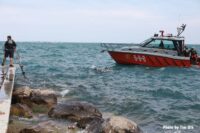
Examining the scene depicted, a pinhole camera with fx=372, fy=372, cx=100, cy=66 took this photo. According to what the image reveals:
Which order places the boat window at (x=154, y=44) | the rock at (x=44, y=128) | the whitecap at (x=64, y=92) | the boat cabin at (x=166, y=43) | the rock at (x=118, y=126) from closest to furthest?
the rock at (x=44, y=128) < the rock at (x=118, y=126) < the whitecap at (x=64, y=92) < the boat cabin at (x=166, y=43) < the boat window at (x=154, y=44)

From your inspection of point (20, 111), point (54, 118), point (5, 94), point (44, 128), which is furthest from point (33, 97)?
point (44, 128)

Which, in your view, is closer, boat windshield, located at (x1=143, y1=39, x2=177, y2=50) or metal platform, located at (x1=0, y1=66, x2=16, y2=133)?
metal platform, located at (x1=0, y1=66, x2=16, y2=133)

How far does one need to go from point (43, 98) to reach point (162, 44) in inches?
570

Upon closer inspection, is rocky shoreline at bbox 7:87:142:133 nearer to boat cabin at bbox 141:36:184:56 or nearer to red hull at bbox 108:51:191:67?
red hull at bbox 108:51:191:67

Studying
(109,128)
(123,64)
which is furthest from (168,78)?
(109,128)

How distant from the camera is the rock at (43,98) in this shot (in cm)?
1309

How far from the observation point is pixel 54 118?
1154 cm

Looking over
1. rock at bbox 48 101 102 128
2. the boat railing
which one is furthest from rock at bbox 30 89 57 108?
the boat railing

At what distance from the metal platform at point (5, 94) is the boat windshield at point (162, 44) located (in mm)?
11436

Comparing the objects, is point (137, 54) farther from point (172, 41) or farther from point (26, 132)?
point (26, 132)

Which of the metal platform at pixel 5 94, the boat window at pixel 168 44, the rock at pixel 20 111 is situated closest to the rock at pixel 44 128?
the metal platform at pixel 5 94

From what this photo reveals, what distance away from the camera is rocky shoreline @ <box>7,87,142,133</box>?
9.77 meters

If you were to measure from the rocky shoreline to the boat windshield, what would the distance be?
1373cm

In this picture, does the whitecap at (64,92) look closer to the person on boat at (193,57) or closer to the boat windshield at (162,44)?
the boat windshield at (162,44)
